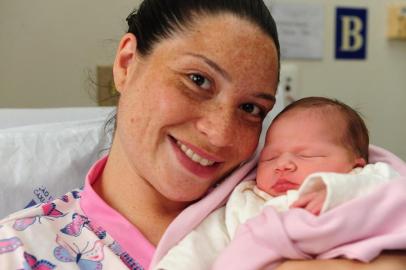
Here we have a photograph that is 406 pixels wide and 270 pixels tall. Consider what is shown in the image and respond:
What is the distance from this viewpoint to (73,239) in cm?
97

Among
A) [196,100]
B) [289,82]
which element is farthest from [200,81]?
[289,82]

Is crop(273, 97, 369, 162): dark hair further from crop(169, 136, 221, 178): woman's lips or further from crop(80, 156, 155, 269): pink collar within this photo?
crop(80, 156, 155, 269): pink collar

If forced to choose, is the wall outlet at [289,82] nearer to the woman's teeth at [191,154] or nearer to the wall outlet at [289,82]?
the wall outlet at [289,82]

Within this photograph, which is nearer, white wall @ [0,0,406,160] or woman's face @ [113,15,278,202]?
woman's face @ [113,15,278,202]

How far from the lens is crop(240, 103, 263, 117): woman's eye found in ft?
3.37

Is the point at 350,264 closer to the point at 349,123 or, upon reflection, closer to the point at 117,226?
the point at 349,123

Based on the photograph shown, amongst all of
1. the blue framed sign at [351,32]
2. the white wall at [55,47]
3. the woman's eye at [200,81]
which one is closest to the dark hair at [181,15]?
the woman's eye at [200,81]

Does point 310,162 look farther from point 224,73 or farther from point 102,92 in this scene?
point 102,92

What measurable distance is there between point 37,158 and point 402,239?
932 mm

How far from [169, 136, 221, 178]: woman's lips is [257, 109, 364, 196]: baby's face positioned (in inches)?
4.7

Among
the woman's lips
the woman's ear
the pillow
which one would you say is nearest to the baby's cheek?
the woman's lips

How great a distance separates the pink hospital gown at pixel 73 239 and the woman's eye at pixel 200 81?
1.05 ft

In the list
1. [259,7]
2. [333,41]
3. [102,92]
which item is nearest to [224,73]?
[259,7]

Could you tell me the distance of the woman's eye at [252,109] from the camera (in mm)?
1026
